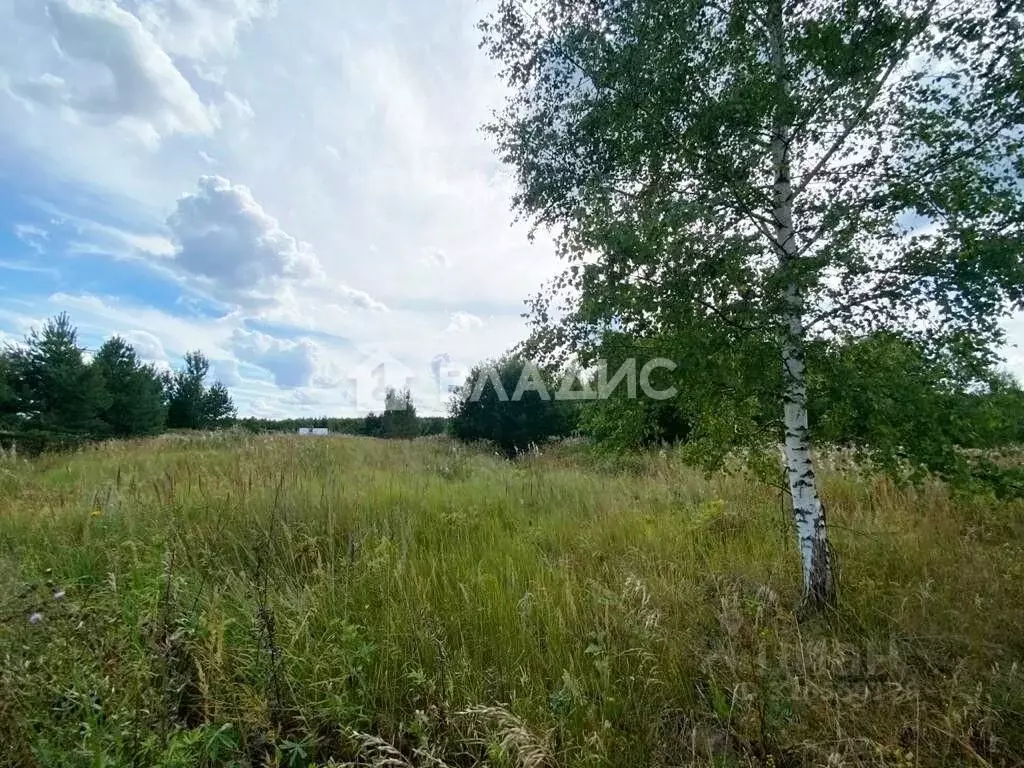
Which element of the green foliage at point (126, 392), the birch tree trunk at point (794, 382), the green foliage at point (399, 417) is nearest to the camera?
the birch tree trunk at point (794, 382)

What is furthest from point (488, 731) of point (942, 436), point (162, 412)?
point (162, 412)

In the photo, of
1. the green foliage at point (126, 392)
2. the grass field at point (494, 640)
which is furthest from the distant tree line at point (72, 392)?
the grass field at point (494, 640)

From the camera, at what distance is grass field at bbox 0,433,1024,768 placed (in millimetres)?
1848

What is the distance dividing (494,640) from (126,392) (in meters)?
41.9

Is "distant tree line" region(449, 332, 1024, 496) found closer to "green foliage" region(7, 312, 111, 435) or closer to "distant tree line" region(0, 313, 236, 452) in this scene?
"distant tree line" region(0, 313, 236, 452)

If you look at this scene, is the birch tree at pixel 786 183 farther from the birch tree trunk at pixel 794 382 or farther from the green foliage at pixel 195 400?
the green foliage at pixel 195 400

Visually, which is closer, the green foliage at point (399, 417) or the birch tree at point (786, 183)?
the birch tree at point (786, 183)

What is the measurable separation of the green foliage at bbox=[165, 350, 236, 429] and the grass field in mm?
44959

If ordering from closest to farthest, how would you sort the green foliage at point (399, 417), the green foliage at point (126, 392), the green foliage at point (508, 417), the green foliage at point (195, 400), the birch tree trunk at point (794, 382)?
the birch tree trunk at point (794, 382) → the green foliage at point (508, 417) → the green foliage at point (399, 417) → the green foliage at point (126, 392) → the green foliage at point (195, 400)

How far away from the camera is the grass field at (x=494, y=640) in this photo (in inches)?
72.7

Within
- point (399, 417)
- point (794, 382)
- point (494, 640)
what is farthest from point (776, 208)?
point (399, 417)

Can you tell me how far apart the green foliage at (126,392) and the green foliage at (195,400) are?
5715mm

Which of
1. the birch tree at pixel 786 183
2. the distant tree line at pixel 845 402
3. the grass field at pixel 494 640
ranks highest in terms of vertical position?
the birch tree at pixel 786 183

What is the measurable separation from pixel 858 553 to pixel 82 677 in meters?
4.86
